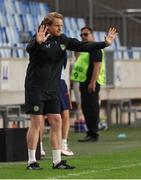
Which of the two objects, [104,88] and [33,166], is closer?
[33,166]

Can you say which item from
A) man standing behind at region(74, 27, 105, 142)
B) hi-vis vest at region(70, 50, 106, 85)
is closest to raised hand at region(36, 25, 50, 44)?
man standing behind at region(74, 27, 105, 142)

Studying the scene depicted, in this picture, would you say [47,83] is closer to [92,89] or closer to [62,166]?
[62,166]

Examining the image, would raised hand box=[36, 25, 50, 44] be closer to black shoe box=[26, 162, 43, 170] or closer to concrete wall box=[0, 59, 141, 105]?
black shoe box=[26, 162, 43, 170]

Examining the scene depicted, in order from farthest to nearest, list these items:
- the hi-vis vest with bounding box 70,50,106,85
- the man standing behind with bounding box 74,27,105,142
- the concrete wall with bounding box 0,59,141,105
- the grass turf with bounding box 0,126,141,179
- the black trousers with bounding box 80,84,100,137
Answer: the concrete wall with bounding box 0,59,141,105 → the black trousers with bounding box 80,84,100,137 → the hi-vis vest with bounding box 70,50,106,85 → the man standing behind with bounding box 74,27,105,142 → the grass turf with bounding box 0,126,141,179

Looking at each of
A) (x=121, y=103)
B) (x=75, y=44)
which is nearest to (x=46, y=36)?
(x=75, y=44)

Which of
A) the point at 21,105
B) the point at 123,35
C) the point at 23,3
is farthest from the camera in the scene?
the point at 123,35

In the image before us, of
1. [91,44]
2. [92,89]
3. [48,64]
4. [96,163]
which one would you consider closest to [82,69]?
[92,89]

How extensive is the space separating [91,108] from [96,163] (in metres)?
4.94

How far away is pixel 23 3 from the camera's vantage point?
2758 centimetres

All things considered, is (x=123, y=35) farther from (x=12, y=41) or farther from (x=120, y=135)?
(x=120, y=135)

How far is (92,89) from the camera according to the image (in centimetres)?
1573

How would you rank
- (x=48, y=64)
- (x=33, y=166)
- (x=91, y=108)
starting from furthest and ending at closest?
(x=91, y=108)
(x=48, y=64)
(x=33, y=166)

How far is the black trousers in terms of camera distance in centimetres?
1609

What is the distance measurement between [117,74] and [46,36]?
46.1 feet
